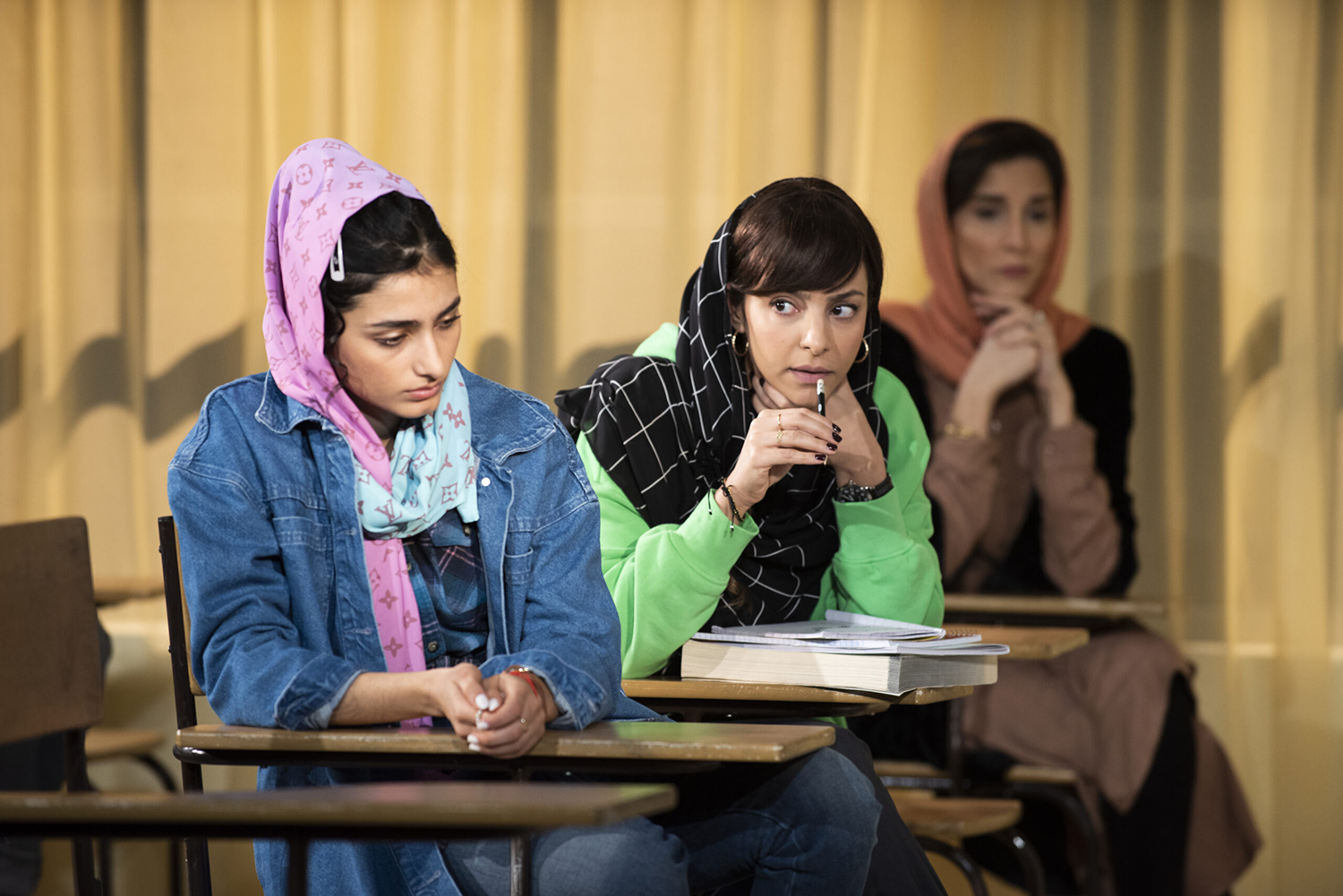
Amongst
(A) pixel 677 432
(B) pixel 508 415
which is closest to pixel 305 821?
(B) pixel 508 415

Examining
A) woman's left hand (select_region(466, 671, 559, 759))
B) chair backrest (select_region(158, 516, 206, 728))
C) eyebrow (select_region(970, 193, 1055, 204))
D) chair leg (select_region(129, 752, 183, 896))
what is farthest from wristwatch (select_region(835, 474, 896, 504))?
chair leg (select_region(129, 752, 183, 896))

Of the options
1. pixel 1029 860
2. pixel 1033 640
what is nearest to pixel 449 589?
pixel 1033 640

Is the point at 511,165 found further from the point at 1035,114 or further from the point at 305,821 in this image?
the point at 305,821

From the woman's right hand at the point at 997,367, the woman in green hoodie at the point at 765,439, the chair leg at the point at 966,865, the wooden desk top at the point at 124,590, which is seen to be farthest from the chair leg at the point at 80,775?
the woman's right hand at the point at 997,367

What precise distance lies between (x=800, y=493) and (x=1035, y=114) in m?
1.93

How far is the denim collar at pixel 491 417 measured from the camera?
53.2 inches

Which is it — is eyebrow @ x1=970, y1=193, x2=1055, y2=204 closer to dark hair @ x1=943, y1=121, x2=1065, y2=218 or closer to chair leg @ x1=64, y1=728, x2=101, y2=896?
dark hair @ x1=943, y1=121, x2=1065, y2=218

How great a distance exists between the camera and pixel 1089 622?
2.84 meters

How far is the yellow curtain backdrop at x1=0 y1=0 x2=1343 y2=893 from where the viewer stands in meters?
3.29

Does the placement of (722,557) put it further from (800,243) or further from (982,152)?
(982,152)

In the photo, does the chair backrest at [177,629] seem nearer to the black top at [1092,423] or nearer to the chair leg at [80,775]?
the chair leg at [80,775]

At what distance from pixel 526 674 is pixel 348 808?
39 centimetres

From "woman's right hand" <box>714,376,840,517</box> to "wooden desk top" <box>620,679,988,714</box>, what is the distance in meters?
0.25

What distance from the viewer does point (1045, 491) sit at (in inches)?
116
